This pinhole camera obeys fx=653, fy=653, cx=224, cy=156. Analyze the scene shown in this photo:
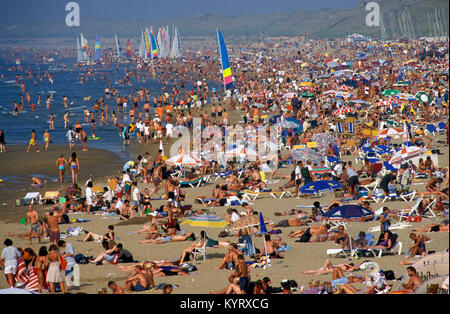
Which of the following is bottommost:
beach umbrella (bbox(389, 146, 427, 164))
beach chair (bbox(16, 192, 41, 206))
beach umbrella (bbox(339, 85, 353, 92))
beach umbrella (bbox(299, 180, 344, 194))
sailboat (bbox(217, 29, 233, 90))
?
beach chair (bbox(16, 192, 41, 206))

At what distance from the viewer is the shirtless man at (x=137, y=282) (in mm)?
10180

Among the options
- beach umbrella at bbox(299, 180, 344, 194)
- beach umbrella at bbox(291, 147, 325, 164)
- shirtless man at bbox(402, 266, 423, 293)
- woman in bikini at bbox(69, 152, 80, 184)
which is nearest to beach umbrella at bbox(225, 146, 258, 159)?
beach umbrella at bbox(291, 147, 325, 164)

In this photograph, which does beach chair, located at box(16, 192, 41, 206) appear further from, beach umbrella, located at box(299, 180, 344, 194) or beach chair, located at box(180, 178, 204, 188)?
beach umbrella, located at box(299, 180, 344, 194)

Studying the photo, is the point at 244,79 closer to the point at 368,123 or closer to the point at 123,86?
the point at 123,86

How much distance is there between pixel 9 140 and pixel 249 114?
37.1 ft

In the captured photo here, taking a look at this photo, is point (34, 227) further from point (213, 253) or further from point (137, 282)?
point (137, 282)

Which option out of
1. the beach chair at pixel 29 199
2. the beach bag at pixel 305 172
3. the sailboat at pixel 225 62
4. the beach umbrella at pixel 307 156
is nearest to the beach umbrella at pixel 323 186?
the beach bag at pixel 305 172

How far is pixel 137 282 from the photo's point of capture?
1023 cm

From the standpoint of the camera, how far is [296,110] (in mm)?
31797

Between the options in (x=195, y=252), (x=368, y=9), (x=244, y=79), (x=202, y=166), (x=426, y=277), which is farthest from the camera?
(x=368, y=9)

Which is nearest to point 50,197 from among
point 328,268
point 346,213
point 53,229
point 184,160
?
point 184,160

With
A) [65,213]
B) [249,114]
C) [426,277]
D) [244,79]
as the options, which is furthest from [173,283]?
[244,79]

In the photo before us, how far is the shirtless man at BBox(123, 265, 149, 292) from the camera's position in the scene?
1018 cm
